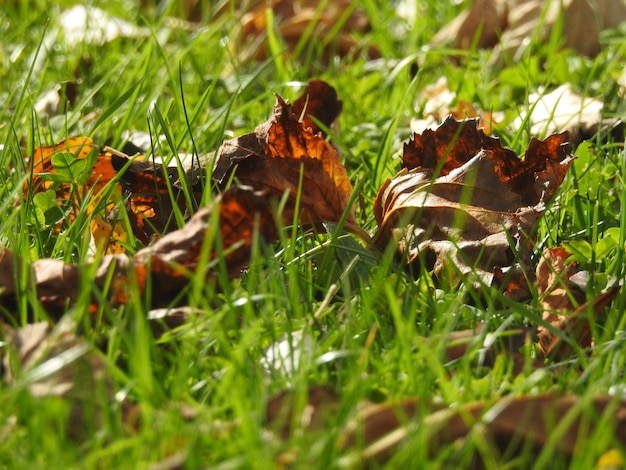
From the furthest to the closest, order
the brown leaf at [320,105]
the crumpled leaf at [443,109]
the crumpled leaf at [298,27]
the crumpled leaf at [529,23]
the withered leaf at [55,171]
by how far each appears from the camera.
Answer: the crumpled leaf at [298,27] < the crumpled leaf at [529,23] < the crumpled leaf at [443,109] < the brown leaf at [320,105] < the withered leaf at [55,171]

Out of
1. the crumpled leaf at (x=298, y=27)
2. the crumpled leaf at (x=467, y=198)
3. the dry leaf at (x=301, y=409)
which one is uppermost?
the crumpled leaf at (x=298, y=27)

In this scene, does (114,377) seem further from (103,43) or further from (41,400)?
(103,43)

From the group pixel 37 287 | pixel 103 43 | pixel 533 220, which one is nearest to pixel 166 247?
pixel 37 287

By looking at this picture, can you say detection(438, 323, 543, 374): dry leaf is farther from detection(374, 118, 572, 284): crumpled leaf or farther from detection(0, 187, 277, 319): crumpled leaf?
detection(0, 187, 277, 319): crumpled leaf

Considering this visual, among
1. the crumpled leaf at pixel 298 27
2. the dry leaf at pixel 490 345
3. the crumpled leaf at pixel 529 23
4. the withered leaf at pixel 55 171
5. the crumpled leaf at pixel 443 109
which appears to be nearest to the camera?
the dry leaf at pixel 490 345

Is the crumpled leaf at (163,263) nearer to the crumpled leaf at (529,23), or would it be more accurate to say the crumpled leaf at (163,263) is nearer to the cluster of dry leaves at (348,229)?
the cluster of dry leaves at (348,229)

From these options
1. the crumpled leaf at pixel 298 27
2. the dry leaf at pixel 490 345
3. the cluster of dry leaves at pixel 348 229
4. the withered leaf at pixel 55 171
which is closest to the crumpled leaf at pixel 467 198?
the cluster of dry leaves at pixel 348 229

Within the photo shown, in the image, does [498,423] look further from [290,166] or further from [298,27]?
[298,27]

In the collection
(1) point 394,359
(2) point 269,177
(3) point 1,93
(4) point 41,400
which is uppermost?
(3) point 1,93
